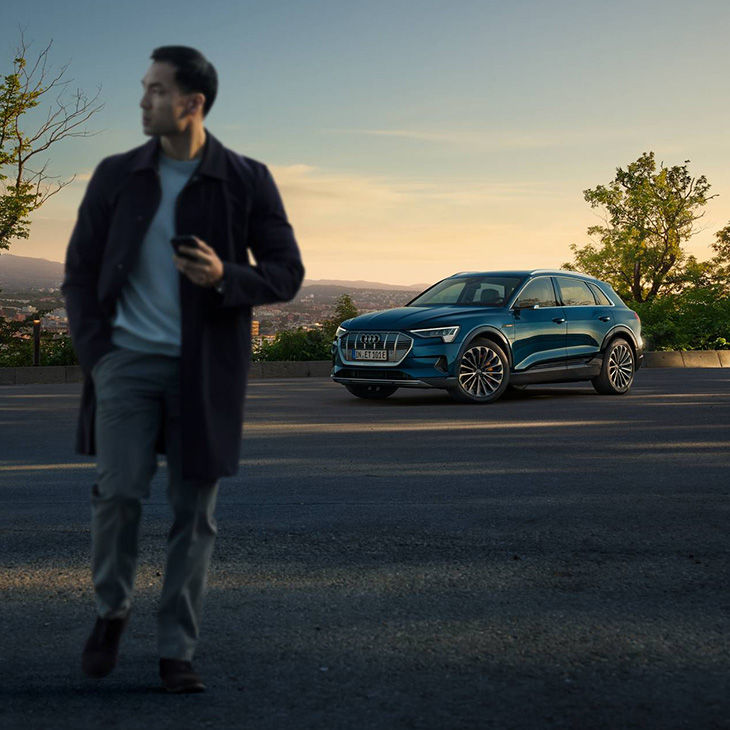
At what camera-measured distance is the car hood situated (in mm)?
13938

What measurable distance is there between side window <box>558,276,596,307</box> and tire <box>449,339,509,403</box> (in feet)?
5.70

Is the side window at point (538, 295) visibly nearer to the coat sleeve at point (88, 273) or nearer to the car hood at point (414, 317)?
the car hood at point (414, 317)

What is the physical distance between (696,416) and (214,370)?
10404 millimetres

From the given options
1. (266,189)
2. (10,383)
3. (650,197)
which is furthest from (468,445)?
(650,197)

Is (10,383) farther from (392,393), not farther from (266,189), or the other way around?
(266,189)

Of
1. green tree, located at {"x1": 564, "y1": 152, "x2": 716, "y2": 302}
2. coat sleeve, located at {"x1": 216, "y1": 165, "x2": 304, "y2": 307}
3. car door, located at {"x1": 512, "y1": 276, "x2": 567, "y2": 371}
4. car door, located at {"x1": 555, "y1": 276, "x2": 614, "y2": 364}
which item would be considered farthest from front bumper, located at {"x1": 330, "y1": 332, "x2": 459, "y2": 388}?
green tree, located at {"x1": 564, "y1": 152, "x2": 716, "y2": 302}

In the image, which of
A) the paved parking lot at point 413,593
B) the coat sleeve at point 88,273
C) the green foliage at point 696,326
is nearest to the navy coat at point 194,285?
the coat sleeve at point 88,273

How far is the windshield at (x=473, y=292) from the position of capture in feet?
48.9

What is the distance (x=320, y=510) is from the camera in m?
6.96

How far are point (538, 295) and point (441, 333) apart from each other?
78.1 inches

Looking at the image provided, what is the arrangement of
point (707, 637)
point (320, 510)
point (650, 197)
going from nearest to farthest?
point (707, 637), point (320, 510), point (650, 197)

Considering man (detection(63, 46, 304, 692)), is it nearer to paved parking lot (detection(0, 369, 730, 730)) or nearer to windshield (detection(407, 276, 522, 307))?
paved parking lot (detection(0, 369, 730, 730))

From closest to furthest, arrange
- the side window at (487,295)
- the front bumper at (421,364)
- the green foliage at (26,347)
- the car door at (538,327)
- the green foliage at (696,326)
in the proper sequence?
the front bumper at (421,364) < the car door at (538,327) < the side window at (487,295) < the green foliage at (26,347) < the green foliage at (696,326)

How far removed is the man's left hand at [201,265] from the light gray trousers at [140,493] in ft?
1.06
